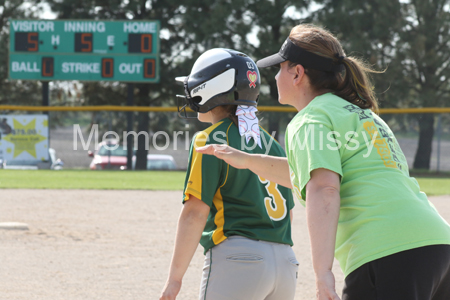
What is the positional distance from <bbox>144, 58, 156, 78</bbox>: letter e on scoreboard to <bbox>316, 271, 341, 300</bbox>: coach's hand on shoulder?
16.4 m

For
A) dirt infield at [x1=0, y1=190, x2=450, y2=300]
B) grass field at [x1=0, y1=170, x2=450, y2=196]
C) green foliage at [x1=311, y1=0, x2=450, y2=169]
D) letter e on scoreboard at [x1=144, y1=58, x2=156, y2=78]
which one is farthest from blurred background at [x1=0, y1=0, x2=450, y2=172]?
dirt infield at [x1=0, y1=190, x2=450, y2=300]

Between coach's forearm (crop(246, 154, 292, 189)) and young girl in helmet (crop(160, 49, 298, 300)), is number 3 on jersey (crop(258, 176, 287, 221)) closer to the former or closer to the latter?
young girl in helmet (crop(160, 49, 298, 300))

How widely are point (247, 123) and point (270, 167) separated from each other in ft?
0.89

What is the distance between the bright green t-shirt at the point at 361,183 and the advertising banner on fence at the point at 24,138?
16.3 metres

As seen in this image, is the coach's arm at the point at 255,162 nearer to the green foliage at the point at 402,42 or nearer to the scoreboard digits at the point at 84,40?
the scoreboard digits at the point at 84,40

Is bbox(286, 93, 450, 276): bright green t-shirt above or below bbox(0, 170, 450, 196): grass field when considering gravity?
above

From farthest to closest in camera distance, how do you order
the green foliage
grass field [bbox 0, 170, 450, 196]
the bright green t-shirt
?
the green foliage < grass field [bbox 0, 170, 450, 196] < the bright green t-shirt

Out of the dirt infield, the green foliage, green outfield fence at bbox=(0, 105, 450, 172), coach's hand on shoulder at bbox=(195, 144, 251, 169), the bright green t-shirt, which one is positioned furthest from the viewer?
the green foliage

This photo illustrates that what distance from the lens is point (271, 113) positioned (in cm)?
1823

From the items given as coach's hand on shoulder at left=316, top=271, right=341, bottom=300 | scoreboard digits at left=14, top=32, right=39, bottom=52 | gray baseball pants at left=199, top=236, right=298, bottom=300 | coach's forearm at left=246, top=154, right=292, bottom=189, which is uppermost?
scoreboard digits at left=14, top=32, right=39, bottom=52

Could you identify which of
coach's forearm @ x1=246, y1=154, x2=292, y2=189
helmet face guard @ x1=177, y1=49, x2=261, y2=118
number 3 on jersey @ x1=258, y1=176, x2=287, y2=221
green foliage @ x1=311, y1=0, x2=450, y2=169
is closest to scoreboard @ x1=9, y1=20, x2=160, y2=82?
green foliage @ x1=311, y1=0, x2=450, y2=169

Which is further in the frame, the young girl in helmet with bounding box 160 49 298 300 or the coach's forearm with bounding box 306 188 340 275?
the young girl in helmet with bounding box 160 49 298 300

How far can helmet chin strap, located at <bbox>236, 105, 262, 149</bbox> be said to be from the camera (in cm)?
236

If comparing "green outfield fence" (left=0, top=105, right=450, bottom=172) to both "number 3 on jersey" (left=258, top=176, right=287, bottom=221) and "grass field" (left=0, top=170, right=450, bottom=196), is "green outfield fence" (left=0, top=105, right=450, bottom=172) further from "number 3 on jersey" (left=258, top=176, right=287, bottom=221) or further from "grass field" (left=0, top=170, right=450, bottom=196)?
"number 3 on jersey" (left=258, top=176, right=287, bottom=221)
